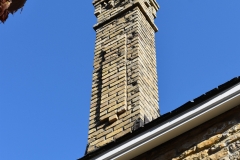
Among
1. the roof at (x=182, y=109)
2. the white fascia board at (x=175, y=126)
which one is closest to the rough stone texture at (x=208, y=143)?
the white fascia board at (x=175, y=126)

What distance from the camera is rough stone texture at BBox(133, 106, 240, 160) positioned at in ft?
16.7

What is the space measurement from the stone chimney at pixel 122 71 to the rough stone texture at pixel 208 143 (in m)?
1.22

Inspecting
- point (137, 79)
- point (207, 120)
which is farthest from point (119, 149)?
point (137, 79)

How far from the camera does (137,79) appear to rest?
24.4 ft

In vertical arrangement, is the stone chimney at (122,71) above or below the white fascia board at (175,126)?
above

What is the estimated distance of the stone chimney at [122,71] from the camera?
7.00m

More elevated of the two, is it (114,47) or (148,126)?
(114,47)

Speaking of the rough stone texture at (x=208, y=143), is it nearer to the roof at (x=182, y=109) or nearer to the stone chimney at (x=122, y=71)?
the roof at (x=182, y=109)

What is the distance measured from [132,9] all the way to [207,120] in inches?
154

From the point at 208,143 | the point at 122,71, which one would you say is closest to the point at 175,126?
the point at 208,143

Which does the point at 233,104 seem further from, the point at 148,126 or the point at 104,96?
the point at 104,96

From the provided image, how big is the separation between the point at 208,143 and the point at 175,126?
358mm

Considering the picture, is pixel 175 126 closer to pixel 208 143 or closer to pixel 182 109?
pixel 182 109

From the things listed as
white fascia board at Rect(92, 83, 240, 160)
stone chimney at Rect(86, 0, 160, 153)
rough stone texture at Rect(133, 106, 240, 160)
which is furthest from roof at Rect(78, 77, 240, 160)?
stone chimney at Rect(86, 0, 160, 153)
